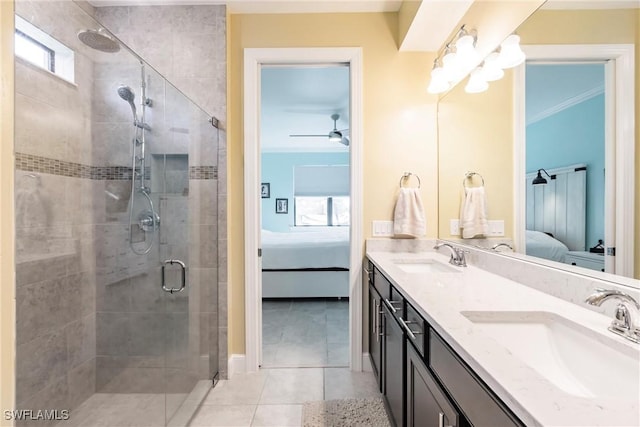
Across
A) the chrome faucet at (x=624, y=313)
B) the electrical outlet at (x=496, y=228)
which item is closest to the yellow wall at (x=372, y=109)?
the electrical outlet at (x=496, y=228)

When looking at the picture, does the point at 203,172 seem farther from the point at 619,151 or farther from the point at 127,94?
the point at 619,151

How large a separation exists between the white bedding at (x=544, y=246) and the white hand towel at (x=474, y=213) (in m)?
0.38

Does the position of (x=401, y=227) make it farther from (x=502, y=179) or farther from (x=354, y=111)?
(x=354, y=111)

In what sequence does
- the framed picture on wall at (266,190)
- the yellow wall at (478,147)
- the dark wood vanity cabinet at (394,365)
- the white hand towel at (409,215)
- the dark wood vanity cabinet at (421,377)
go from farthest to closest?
1. the framed picture on wall at (266,190)
2. the white hand towel at (409,215)
3. the yellow wall at (478,147)
4. the dark wood vanity cabinet at (394,365)
5. the dark wood vanity cabinet at (421,377)

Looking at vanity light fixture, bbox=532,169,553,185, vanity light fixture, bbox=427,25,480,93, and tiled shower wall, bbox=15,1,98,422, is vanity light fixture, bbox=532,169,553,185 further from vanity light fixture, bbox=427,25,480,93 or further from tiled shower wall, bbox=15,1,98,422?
tiled shower wall, bbox=15,1,98,422

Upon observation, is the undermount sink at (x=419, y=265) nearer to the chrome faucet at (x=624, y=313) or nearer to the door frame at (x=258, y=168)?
the door frame at (x=258, y=168)

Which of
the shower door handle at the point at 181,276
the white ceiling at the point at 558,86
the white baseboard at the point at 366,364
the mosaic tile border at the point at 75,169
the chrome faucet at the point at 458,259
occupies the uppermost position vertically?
the white ceiling at the point at 558,86

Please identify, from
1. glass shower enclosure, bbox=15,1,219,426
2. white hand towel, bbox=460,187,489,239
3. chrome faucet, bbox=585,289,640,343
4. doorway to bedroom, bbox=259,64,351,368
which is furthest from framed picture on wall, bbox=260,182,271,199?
chrome faucet, bbox=585,289,640,343

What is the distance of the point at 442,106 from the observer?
2.11m

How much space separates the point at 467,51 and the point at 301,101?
8.16 ft

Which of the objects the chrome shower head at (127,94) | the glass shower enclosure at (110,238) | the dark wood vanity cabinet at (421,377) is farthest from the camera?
the chrome shower head at (127,94)

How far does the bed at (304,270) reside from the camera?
3699 millimetres

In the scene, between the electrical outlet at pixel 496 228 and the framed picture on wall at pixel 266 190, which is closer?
the electrical outlet at pixel 496 228

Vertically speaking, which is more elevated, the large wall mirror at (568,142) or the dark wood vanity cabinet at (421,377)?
the large wall mirror at (568,142)
